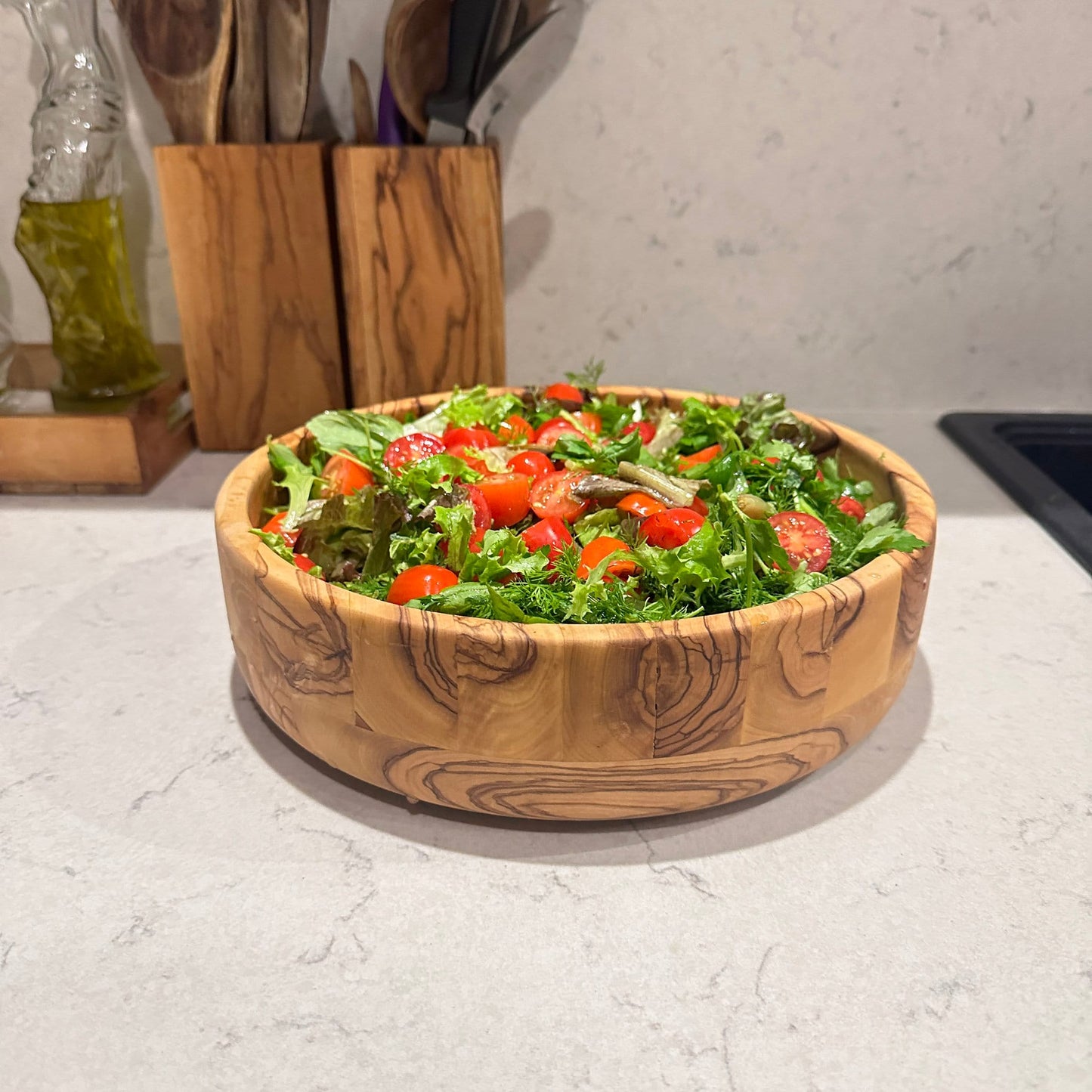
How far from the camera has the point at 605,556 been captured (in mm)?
723

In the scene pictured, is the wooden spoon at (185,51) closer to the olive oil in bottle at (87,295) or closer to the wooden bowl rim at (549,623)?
the olive oil in bottle at (87,295)

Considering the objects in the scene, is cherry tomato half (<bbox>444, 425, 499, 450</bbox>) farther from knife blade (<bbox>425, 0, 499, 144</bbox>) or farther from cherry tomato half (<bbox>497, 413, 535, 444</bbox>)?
knife blade (<bbox>425, 0, 499, 144</bbox>)

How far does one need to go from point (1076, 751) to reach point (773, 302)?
2.68ft

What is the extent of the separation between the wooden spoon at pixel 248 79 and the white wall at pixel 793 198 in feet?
0.52

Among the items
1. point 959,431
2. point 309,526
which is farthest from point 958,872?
point 959,431

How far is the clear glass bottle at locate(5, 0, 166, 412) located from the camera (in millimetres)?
1142

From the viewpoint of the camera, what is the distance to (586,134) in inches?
52.0

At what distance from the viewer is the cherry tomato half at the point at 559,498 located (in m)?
0.82

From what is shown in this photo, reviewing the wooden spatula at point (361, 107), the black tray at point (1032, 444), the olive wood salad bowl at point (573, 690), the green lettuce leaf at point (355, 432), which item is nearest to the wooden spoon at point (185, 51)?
the wooden spatula at point (361, 107)

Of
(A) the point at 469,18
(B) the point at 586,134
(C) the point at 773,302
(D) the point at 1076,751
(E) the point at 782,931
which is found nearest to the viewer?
(E) the point at 782,931

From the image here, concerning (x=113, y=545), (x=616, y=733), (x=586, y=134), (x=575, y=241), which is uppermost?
(x=586, y=134)

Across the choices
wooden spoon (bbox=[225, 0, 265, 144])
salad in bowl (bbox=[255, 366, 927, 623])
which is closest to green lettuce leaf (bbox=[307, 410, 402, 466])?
salad in bowl (bbox=[255, 366, 927, 623])

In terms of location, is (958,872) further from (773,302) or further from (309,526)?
(773,302)

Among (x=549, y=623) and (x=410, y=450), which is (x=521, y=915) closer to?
(x=549, y=623)
